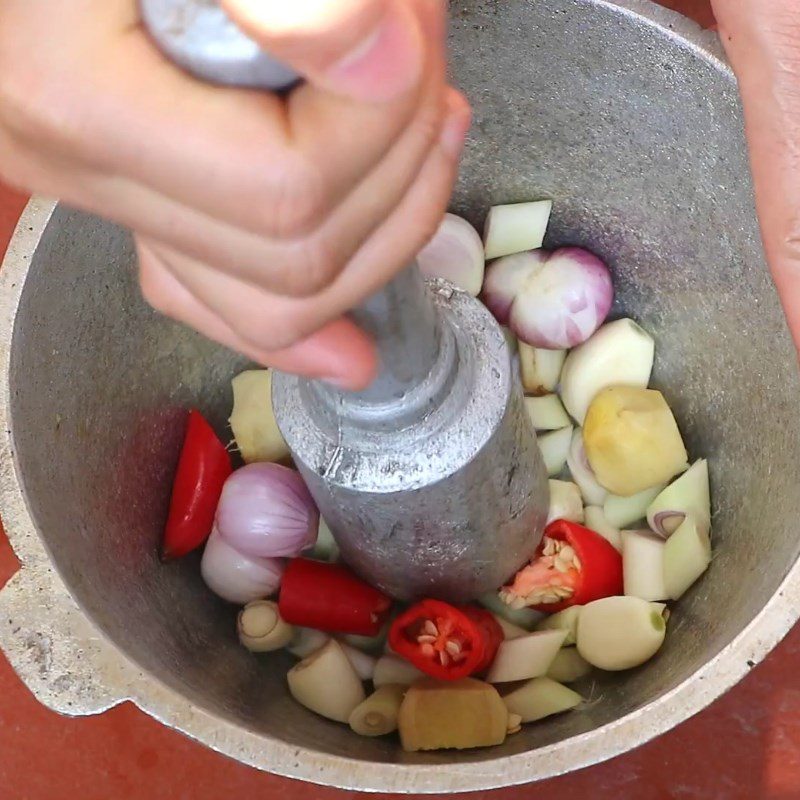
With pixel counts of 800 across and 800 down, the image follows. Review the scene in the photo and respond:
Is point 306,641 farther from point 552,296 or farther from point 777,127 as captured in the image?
point 777,127

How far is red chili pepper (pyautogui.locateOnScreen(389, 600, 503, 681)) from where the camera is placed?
25.6 inches

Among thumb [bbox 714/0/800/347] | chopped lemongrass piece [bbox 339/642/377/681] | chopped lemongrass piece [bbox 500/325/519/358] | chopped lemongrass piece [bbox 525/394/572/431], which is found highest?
thumb [bbox 714/0/800/347]

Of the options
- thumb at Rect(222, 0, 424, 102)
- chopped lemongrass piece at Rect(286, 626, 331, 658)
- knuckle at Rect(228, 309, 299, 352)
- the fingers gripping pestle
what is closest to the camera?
thumb at Rect(222, 0, 424, 102)

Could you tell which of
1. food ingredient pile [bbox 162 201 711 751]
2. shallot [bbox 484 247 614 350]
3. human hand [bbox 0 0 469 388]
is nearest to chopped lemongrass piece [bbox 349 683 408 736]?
food ingredient pile [bbox 162 201 711 751]

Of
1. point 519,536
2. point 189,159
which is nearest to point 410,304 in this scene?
point 189,159

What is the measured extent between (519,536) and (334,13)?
1.70 feet

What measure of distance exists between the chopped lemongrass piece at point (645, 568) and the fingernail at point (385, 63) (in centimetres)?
54

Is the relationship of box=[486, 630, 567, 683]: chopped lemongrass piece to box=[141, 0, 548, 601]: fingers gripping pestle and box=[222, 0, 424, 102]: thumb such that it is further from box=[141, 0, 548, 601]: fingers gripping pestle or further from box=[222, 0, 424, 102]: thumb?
box=[222, 0, 424, 102]: thumb

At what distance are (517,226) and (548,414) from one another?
166mm

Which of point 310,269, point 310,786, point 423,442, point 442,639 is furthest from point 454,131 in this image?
point 310,786

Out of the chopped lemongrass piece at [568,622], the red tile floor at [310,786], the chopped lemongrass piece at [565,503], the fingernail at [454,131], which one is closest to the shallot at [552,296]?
the chopped lemongrass piece at [565,503]

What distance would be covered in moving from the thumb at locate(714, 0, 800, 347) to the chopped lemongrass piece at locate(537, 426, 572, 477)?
10.0 inches

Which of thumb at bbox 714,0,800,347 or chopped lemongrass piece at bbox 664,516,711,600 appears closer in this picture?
thumb at bbox 714,0,800,347

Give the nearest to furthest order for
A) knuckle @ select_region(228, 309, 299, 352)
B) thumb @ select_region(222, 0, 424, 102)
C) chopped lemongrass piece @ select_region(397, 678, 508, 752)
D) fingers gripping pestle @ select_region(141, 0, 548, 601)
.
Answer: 1. thumb @ select_region(222, 0, 424, 102)
2. knuckle @ select_region(228, 309, 299, 352)
3. fingers gripping pestle @ select_region(141, 0, 548, 601)
4. chopped lemongrass piece @ select_region(397, 678, 508, 752)
